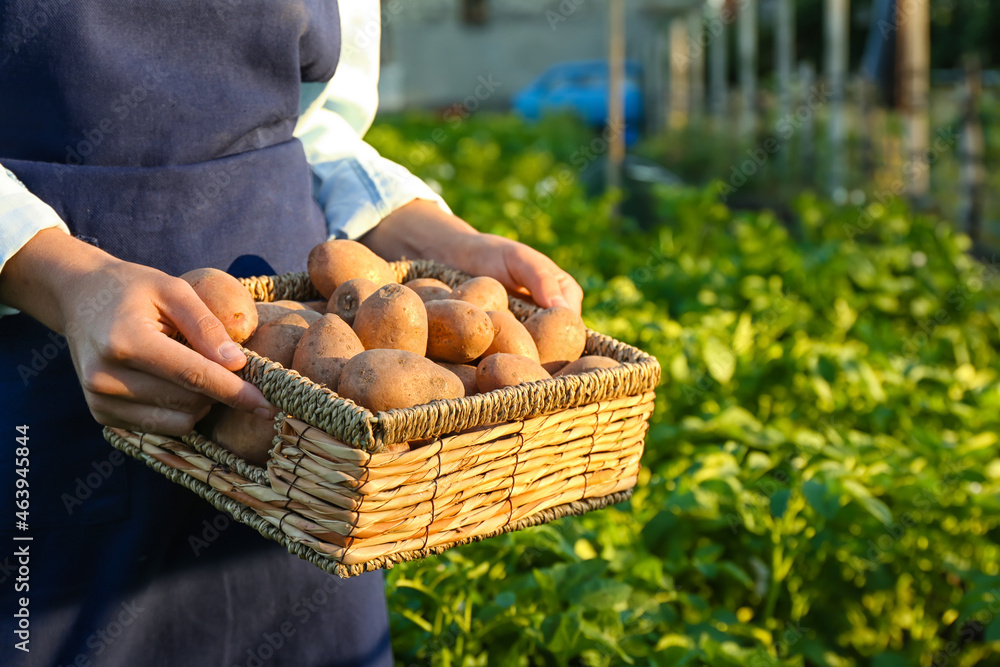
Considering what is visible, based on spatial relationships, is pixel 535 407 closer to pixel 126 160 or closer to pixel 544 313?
pixel 544 313

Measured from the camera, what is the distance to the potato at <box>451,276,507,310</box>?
4.75 feet

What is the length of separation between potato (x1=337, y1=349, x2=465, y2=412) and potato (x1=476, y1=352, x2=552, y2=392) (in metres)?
0.06

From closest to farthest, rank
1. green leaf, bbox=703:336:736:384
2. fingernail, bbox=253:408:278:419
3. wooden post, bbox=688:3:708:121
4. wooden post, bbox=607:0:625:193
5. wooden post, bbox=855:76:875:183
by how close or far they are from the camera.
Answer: fingernail, bbox=253:408:278:419 < green leaf, bbox=703:336:736:384 < wooden post, bbox=607:0:625:193 < wooden post, bbox=855:76:875:183 < wooden post, bbox=688:3:708:121

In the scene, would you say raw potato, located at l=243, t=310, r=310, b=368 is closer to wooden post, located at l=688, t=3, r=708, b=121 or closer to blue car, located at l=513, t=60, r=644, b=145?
wooden post, located at l=688, t=3, r=708, b=121

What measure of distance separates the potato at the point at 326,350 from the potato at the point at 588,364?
0.29 metres

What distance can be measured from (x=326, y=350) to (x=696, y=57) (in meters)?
21.6

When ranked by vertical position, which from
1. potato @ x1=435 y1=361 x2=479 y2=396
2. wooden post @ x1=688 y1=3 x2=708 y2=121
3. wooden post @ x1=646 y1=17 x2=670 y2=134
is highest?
potato @ x1=435 y1=361 x2=479 y2=396

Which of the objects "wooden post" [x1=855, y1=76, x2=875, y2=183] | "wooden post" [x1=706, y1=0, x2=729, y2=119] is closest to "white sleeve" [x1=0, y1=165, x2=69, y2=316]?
"wooden post" [x1=855, y1=76, x2=875, y2=183]

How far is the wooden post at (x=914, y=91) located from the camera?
870cm

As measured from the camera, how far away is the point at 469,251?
162cm

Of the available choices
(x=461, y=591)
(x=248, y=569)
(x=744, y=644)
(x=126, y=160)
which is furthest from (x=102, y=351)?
(x=744, y=644)

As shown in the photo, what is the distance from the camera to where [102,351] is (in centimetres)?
107

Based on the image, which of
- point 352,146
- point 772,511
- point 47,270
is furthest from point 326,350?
point 772,511

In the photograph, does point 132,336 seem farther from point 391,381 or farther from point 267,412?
point 391,381
